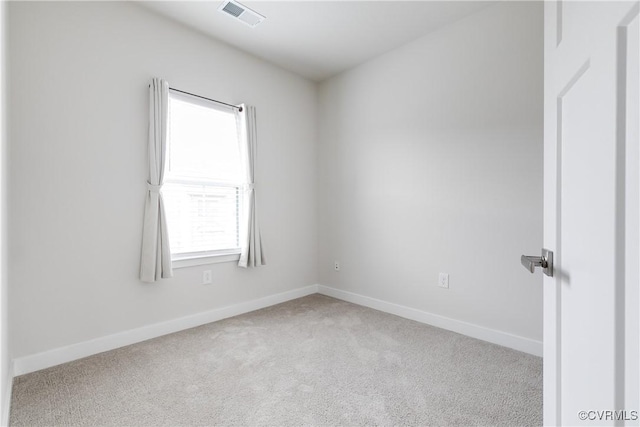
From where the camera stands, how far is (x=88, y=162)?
7.20ft

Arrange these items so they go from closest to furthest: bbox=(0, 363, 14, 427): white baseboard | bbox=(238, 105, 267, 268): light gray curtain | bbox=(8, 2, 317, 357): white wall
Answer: bbox=(0, 363, 14, 427): white baseboard < bbox=(8, 2, 317, 357): white wall < bbox=(238, 105, 267, 268): light gray curtain

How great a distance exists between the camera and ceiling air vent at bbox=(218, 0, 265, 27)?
2.40 meters

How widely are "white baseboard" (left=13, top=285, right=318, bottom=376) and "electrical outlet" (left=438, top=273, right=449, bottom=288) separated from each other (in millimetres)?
1690

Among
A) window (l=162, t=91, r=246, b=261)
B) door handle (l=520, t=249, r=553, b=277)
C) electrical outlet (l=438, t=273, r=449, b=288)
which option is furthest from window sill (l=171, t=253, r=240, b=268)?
door handle (l=520, t=249, r=553, b=277)

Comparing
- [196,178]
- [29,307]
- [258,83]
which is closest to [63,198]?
[29,307]

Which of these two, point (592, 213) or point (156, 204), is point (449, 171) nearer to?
point (592, 213)

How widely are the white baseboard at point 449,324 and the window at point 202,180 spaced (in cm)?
138

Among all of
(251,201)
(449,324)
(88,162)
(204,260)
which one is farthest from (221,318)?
(449,324)

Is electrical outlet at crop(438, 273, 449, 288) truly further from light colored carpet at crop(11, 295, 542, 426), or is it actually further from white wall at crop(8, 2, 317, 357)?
white wall at crop(8, 2, 317, 357)

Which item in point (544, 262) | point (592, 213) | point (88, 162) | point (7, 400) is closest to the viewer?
point (592, 213)

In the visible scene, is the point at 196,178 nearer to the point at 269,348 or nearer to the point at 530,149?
the point at 269,348

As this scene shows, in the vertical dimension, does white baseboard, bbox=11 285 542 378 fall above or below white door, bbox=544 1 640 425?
below

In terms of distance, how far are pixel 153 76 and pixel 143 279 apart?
5.28 ft

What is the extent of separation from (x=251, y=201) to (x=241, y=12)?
1604 millimetres
